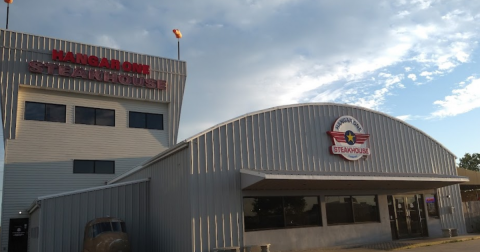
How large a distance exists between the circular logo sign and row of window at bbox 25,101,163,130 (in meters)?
14.2

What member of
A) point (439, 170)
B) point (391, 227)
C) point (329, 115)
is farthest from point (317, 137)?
point (439, 170)

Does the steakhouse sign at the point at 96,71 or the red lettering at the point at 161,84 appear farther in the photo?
the red lettering at the point at 161,84

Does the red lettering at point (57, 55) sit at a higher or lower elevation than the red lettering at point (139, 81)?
higher

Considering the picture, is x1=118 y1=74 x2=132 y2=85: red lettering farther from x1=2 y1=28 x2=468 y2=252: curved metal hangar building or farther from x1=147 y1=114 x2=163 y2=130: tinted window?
x1=2 y1=28 x2=468 y2=252: curved metal hangar building

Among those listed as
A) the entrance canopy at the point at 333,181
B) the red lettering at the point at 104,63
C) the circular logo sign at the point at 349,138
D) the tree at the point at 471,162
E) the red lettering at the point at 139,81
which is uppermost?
the red lettering at the point at 104,63

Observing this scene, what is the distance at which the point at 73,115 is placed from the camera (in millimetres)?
24859

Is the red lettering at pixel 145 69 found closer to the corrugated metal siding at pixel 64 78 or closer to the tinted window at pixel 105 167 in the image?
the corrugated metal siding at pixel 64 78

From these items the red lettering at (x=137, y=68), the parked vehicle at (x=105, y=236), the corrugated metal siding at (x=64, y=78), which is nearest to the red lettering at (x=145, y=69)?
the red lettering at (x=137, y=68)

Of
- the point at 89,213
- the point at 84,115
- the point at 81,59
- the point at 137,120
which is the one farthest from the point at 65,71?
the point at 89,213

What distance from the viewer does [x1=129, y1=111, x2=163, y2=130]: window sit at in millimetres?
26909

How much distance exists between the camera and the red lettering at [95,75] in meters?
25.0

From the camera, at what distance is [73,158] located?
80.3ft

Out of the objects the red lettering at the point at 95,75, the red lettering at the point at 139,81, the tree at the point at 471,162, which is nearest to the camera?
the red lettering at the point at 95,75

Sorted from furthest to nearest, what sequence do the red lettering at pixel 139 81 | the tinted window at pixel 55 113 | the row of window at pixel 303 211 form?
the red lettering at pixel 139 81, the tinted window at pixel 55 113, the row of window at pixel 303 211
